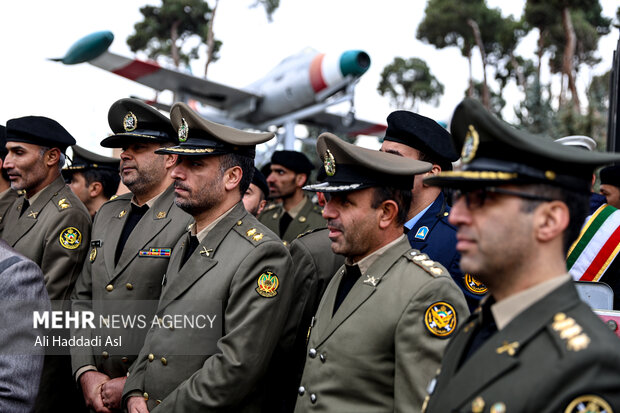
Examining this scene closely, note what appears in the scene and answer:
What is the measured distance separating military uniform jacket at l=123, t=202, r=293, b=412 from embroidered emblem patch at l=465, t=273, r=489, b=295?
963mm

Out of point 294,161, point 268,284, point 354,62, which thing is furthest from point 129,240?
point 354,62

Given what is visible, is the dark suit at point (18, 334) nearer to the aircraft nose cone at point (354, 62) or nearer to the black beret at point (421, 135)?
the black beret at point (421, 135)

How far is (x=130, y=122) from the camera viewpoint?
427cm

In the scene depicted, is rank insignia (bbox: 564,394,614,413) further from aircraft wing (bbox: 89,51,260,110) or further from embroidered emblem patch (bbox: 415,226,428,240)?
aircraft wing (bbox: 89,51,260,110)

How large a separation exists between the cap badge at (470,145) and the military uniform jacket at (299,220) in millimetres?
4933

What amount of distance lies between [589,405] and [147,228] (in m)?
3.08

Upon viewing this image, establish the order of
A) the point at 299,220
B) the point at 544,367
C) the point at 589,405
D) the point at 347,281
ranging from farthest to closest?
the point at 299,220, the point at 347,281, the point at 544,367, the point at 589,405

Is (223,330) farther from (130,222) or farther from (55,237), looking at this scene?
(55,237)

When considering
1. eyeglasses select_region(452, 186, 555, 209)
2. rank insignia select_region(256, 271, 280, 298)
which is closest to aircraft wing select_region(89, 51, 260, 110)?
rank insignia select_region(256, 271, 280, 298)

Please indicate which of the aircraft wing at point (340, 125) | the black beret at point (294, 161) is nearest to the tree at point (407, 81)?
the aircraft wing at point (340, 125)

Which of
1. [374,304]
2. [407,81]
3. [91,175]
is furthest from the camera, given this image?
[407,81]

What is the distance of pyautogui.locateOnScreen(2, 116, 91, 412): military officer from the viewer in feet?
13.5

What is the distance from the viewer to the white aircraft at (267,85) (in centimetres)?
1962

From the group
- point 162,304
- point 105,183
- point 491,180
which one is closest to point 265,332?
point 162,304
